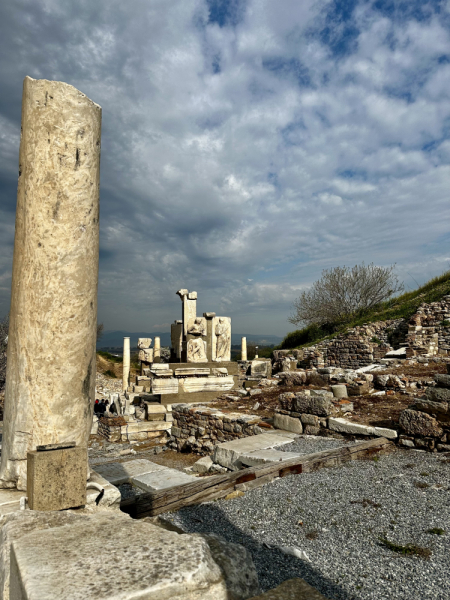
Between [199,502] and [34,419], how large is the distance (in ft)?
6.88

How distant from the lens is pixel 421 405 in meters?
5.59

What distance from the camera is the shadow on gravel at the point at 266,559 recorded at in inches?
101

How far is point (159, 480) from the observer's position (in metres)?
5.30

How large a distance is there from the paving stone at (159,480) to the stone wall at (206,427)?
2255 mm

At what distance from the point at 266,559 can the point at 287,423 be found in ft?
15.1

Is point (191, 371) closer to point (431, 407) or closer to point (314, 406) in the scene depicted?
point (314, 406)

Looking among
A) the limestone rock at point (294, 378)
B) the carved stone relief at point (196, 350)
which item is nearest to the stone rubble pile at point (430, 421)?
the limestone rock at point (294, 378)

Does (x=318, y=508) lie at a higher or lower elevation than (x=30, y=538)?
lower

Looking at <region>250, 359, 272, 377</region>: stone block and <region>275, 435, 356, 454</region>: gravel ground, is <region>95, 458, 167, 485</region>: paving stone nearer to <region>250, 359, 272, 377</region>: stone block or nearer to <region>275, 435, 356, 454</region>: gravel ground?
<region>275, 435, 356, 454</region>: gravel ground

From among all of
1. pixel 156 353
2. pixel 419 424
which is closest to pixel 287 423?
pixel 419 424

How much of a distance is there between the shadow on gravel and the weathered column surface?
58.0 inches

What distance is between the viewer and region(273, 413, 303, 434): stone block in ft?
23.8

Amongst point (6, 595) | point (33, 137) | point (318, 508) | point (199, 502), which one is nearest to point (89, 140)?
point (33, 137)

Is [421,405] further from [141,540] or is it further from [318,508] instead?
[141,540]
